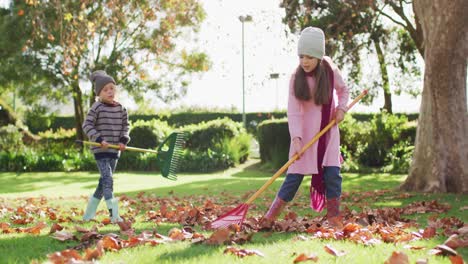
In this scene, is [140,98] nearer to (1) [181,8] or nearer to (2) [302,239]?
(1) [181,8]

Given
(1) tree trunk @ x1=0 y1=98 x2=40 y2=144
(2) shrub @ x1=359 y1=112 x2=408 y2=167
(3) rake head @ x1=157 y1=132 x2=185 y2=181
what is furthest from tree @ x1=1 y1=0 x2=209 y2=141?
(3) rake head @ x1=157 y1=132 x2=185 y2=181

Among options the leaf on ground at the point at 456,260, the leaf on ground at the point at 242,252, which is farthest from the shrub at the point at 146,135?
the leaf on ground at the point at 456,260

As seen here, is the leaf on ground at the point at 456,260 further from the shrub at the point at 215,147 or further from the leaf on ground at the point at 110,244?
the shrub at the point at 215,147

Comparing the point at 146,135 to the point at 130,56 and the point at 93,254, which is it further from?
the point at 93,254

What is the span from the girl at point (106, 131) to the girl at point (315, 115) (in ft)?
6.58

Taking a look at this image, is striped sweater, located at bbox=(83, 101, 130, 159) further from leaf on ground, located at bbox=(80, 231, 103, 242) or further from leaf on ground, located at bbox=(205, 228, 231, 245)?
leaf on ground, located at bbox=(205, 228, 231, 245)

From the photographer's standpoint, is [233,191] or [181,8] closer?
[233,191]

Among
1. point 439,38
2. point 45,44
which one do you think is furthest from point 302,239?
point 45,44

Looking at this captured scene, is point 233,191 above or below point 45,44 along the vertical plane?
below

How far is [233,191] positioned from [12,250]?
8.05 metres

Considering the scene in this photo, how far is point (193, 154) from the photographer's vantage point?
18.9 metres

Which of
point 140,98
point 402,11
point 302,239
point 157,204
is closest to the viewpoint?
point 302,239

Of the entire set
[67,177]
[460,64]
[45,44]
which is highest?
Result: [45,44]

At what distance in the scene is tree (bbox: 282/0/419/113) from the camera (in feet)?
53.1
